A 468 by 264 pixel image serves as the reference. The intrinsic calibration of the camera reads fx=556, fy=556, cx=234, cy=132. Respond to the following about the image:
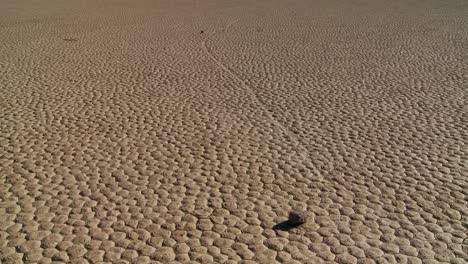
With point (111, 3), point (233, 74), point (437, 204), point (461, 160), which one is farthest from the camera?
point (111, 3)

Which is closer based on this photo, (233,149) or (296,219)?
(296,219)

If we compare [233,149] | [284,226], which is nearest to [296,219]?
[284,226]

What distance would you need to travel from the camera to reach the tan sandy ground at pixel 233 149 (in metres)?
2.87

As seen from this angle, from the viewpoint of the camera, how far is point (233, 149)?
13.5 feet

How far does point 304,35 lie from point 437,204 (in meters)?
5.90

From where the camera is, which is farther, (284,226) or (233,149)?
(233,149)

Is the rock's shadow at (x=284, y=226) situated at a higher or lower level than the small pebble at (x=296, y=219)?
lower

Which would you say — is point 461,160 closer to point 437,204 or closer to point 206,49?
point 437,204

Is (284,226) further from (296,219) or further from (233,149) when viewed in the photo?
(233,149)

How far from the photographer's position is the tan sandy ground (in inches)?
113

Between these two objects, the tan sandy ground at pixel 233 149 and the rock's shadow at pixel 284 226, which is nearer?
the tan sandy ground at pixel 233 149

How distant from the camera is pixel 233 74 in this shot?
21.1 ft

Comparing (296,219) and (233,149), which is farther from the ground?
(296,219)

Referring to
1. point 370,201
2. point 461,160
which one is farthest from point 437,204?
point 461,160
